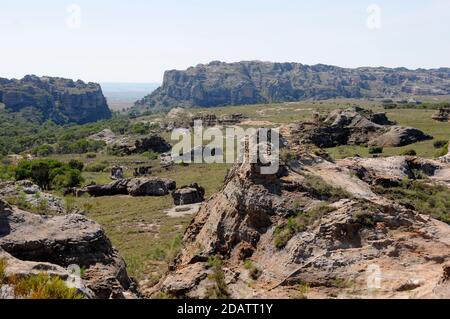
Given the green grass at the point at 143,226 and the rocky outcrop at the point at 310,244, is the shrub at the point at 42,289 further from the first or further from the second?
the green grass at the point at 143,226

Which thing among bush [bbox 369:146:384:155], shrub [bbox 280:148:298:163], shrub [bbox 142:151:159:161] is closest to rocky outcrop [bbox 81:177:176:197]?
bush [bbox 369:146:384:155]

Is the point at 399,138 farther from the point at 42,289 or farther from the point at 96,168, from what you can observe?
the point at 42,289

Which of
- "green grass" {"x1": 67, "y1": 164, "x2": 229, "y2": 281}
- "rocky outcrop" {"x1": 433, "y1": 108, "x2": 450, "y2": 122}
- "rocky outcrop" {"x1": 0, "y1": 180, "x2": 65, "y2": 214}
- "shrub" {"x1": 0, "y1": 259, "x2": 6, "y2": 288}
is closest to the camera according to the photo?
"shrub" {"x1": 0, "y1": 259, "x2": 6, "y2": 288}

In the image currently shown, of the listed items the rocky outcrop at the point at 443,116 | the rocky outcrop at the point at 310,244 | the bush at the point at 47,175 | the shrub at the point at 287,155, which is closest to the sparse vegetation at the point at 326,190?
the rocky outcrop at the point at 310,244

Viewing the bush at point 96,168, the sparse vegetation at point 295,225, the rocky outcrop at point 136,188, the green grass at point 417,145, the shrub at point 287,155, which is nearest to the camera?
the sparse vegetation at point 295,225

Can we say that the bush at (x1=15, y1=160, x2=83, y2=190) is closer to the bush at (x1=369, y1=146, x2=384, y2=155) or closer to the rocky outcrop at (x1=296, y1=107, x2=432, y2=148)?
the rocky outcrop at (x1=296, y1=107, x2=432, y2=148)

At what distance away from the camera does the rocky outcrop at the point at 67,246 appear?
12000mm

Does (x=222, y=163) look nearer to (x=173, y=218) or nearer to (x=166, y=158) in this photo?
(x=166, y=158)

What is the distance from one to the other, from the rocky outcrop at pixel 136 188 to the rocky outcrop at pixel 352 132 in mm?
23214

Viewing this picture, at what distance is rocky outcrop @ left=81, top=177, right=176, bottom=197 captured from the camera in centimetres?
4381

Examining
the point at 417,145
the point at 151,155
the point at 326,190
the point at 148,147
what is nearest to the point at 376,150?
the point at 417,145

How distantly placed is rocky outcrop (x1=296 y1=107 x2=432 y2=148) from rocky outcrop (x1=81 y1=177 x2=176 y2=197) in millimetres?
23214
